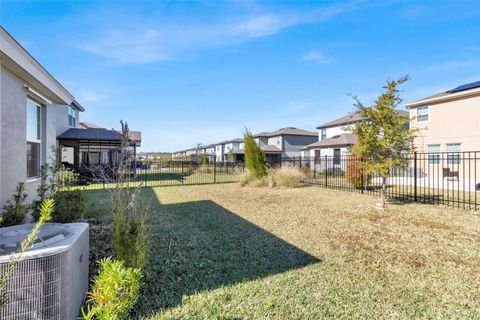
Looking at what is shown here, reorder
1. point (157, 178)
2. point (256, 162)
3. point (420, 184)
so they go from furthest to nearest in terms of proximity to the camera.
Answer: point (157, 178), point (420, 184), point (256, 162)

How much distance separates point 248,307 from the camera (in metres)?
2.55

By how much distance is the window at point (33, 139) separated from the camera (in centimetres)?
583

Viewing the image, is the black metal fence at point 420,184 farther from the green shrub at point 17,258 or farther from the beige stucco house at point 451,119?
the green shrub at point 17,258

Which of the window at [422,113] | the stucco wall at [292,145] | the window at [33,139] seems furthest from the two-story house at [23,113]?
the stucco wall at [292,145]

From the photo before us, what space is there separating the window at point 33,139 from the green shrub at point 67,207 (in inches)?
50.8

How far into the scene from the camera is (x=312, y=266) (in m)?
3.54

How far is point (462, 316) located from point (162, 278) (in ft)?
11.1

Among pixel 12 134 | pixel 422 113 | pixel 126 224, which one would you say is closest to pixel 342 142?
pixel 422 113

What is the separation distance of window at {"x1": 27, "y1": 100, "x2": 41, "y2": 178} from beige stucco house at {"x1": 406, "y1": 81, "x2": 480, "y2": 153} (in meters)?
17.2

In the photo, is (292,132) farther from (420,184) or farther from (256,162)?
(256,162)

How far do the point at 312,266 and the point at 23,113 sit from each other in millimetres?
6431

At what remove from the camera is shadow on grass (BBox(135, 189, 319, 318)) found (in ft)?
9.64

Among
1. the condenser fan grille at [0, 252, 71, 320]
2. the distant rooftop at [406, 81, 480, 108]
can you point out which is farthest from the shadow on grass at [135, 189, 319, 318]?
the distant rooftop at [406, 81, 480, 108]

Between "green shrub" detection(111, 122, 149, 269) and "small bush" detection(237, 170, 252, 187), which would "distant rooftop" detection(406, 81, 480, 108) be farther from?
"green shrub" detection(111, 122, 149, 269)
